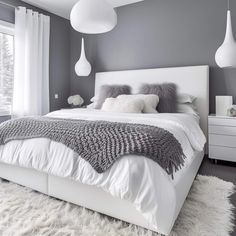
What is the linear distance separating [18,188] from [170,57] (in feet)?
9.53

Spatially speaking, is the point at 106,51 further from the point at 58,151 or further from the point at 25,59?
the point at 58,151

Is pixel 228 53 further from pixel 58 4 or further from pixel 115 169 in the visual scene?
pixel 58 4

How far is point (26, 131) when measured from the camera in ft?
6.10

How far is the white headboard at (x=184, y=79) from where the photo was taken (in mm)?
3059

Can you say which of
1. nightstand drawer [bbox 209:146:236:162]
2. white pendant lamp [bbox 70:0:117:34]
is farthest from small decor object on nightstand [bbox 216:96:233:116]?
white pendant lamp [bbox 70:0:117:34]

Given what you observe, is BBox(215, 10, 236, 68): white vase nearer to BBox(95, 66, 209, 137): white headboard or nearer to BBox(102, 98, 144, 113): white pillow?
BBox(95, 66, 209, 137): white headboard

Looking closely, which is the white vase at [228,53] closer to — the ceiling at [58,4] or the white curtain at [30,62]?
the ceiling at [58,4]

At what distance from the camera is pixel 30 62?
347cm

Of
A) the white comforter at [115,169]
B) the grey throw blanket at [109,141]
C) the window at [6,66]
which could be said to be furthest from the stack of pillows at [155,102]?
the window at [6,66]

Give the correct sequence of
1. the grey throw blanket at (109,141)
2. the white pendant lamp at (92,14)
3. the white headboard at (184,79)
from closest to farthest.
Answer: the grey throw blanket at (109,141), the white pendant lamp at (92,14), the white headboard at (184,79)

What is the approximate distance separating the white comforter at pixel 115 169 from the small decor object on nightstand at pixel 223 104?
4.07 feet

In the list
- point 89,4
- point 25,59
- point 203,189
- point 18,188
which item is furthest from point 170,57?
point 18,188

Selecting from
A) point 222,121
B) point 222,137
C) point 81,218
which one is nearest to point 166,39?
point 222,121

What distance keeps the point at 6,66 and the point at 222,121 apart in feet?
11.2
